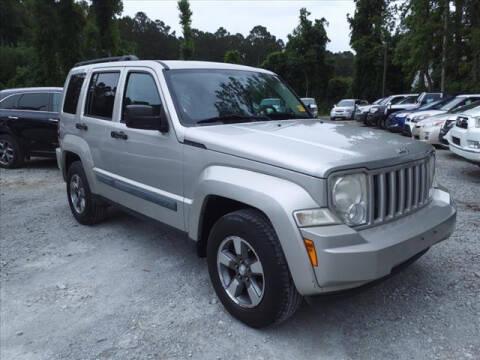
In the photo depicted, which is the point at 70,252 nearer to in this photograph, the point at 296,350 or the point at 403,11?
the point at 296,350

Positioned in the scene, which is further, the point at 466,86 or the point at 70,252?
the point at 466,86

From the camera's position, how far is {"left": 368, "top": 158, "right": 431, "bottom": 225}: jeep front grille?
272 cm

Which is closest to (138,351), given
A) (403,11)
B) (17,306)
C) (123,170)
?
(17,306)

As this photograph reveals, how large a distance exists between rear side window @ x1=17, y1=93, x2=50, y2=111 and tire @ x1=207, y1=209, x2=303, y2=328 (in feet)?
25.2

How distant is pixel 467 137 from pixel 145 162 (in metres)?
5.77

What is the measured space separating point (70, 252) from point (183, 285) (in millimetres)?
1613

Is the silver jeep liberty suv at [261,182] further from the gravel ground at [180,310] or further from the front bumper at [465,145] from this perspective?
the front bumper at [465,145]

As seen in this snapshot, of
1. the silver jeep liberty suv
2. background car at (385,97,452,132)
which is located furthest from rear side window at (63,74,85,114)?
background car at (385,97,452,132)

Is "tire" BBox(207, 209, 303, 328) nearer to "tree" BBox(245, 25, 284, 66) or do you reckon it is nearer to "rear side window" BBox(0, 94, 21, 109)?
"rear side window" BBox(0, 94, 21, 109)

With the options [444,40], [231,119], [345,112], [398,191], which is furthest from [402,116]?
[345,112]

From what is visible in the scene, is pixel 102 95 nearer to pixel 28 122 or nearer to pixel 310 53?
pixel 28 122

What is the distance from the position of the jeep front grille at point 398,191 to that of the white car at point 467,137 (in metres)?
4.50

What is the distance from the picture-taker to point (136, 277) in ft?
13.0

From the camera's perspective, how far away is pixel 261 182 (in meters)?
2.77
